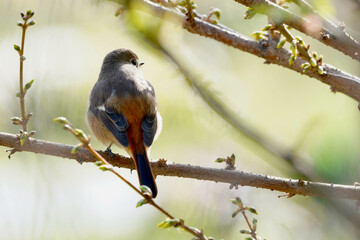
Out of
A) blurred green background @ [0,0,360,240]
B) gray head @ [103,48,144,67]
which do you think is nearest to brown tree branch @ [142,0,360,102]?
blurred green background @ [0,0,360,240]

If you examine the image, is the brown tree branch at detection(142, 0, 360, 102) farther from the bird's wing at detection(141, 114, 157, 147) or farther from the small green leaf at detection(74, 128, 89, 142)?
the small green leaf at detection(74, 128, 89, 142)

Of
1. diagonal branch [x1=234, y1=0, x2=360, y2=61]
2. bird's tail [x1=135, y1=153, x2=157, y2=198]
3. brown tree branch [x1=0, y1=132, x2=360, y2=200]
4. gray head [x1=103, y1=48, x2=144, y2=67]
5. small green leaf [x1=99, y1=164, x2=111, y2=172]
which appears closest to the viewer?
small green leaf [x1=99, y1=164, x2=111, y2=172]

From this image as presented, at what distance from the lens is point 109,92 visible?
4.19m

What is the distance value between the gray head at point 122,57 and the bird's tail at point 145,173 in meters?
1.70

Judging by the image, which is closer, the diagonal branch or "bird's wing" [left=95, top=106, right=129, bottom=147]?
the diagonal branch

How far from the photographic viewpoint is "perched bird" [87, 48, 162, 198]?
363 cm

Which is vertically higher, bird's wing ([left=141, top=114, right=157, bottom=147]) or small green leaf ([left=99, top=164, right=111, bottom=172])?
small green leaf ([left=99, top=164, right=111, bottom=172])

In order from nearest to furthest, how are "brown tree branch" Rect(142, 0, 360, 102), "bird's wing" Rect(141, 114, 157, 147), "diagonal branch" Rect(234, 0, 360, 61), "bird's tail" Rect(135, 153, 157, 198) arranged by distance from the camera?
"diagonal branch" Rect(234, 0, 360, 61)
"brown tree branch" Rect(142, 0, 360, 102)
"bird's tail" Rect(135, 153, 157, 198)
"bird's wing" Rect(141, 114, 157, 147)

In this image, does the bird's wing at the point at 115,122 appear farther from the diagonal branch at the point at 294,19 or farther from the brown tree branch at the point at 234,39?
the diagonal branch at the point at 294,19

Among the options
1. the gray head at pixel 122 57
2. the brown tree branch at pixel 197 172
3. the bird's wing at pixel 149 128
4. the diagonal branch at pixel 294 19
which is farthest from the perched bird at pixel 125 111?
the diagonal branch at pixel 294 19

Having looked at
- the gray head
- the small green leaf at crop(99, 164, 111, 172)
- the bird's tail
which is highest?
the small green leaf at crop(99, 164, 111, 172)

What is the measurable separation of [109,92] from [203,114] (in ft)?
5.99

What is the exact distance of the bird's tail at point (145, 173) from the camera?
9.62ft

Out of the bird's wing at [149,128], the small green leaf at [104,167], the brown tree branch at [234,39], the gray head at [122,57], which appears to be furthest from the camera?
the gray head at [122,57]
